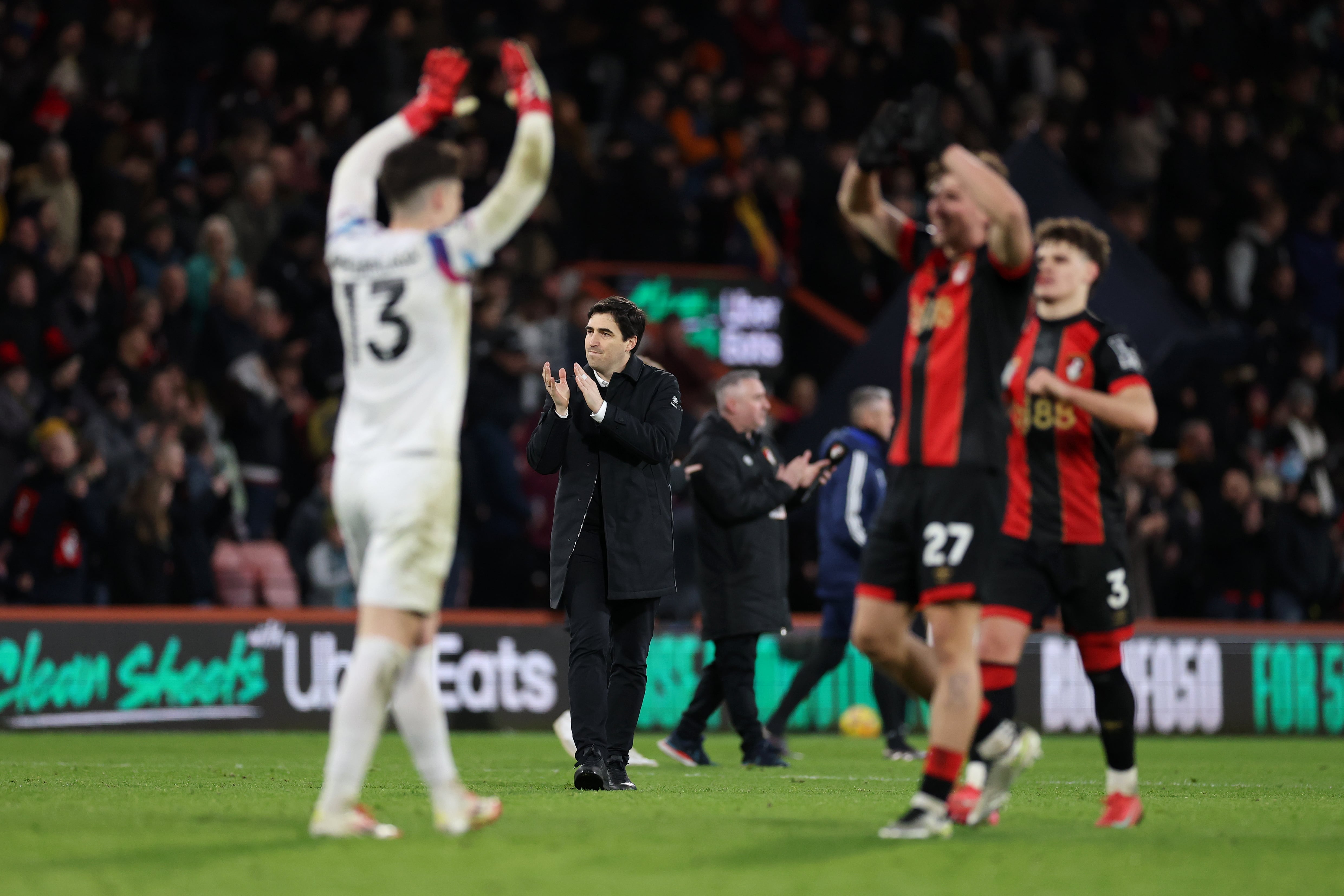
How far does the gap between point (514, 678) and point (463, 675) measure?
1.52 ft

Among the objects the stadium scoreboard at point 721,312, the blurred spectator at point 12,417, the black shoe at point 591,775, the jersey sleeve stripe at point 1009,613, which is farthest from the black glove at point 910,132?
the stadium scoreboard at point 721,312

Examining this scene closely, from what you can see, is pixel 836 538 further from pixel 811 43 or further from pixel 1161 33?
pixel 1161 33

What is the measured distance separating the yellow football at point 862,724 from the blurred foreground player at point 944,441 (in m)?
9.57

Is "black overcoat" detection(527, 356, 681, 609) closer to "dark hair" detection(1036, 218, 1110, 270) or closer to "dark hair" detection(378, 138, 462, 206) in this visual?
"dark hair" detection(1036, 218, 1110, 270)

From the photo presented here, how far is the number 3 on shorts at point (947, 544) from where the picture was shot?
6.38 m

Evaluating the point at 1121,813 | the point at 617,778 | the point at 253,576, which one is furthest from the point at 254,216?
the point at 1121,813

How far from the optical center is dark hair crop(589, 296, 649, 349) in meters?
9.03

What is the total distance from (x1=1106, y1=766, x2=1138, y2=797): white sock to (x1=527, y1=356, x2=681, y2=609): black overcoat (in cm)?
269

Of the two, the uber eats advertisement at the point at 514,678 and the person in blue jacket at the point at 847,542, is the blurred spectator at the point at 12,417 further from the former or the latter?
the person in blue jacket at the point at 847,542

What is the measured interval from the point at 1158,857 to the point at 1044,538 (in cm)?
161

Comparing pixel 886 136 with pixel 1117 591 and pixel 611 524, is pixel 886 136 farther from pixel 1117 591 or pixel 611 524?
pixel 611 524

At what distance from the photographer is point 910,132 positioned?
636 centimetres

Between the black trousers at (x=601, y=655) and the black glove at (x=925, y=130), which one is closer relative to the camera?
the black glove at (x=925, y=130)

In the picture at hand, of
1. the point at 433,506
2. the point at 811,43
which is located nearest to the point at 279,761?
the point at 433,506
